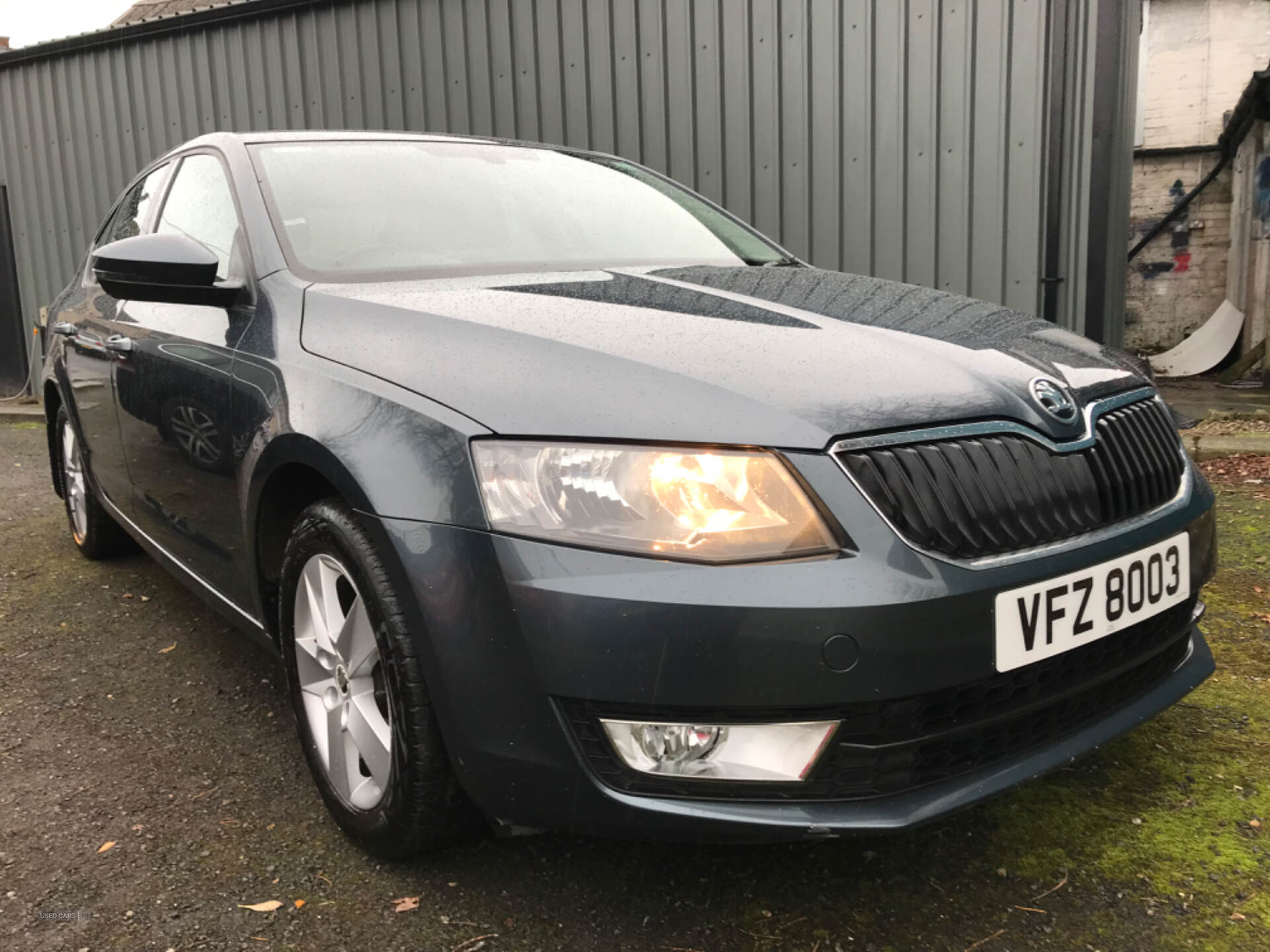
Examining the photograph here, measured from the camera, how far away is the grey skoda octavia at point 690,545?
4.83 feet

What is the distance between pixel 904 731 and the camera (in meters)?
1.53

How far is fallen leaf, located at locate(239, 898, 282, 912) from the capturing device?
5.91 feet

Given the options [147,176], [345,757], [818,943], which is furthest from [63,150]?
[818,943]

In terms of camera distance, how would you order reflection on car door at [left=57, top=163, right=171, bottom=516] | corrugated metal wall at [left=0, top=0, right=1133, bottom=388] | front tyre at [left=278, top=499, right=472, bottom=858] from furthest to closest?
corrugated metal wall at [left=0, top=0, right=1133, bottom=388]
reflection on car door at [left=57, top=163, right=171, bottom=516]
front tyre at [left=278, top=499, right=472, bottom=858]

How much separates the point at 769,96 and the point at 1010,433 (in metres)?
4.99

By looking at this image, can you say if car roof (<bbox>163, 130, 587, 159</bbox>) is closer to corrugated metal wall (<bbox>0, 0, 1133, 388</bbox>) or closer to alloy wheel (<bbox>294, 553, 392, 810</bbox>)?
alloy wheel (<bbox>294, 553, 392, 810</bbox>)

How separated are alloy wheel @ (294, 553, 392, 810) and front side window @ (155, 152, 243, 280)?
84 cm

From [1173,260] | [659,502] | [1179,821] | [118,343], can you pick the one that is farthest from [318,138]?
[1173,260]

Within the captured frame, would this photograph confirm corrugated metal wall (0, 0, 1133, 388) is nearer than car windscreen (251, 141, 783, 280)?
No

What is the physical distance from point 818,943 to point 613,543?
2.38 feet

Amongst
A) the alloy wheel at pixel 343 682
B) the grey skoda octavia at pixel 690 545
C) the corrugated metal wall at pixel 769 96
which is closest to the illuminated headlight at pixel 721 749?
the grey skoda octavia at pixel 690 545

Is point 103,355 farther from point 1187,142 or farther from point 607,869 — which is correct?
point 1187,142

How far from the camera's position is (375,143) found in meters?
2.76

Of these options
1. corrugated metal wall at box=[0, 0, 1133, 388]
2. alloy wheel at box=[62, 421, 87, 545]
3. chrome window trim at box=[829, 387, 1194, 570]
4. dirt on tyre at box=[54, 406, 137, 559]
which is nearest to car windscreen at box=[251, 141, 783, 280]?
chrome window trim at box=[829, 387, 1194, 570]
